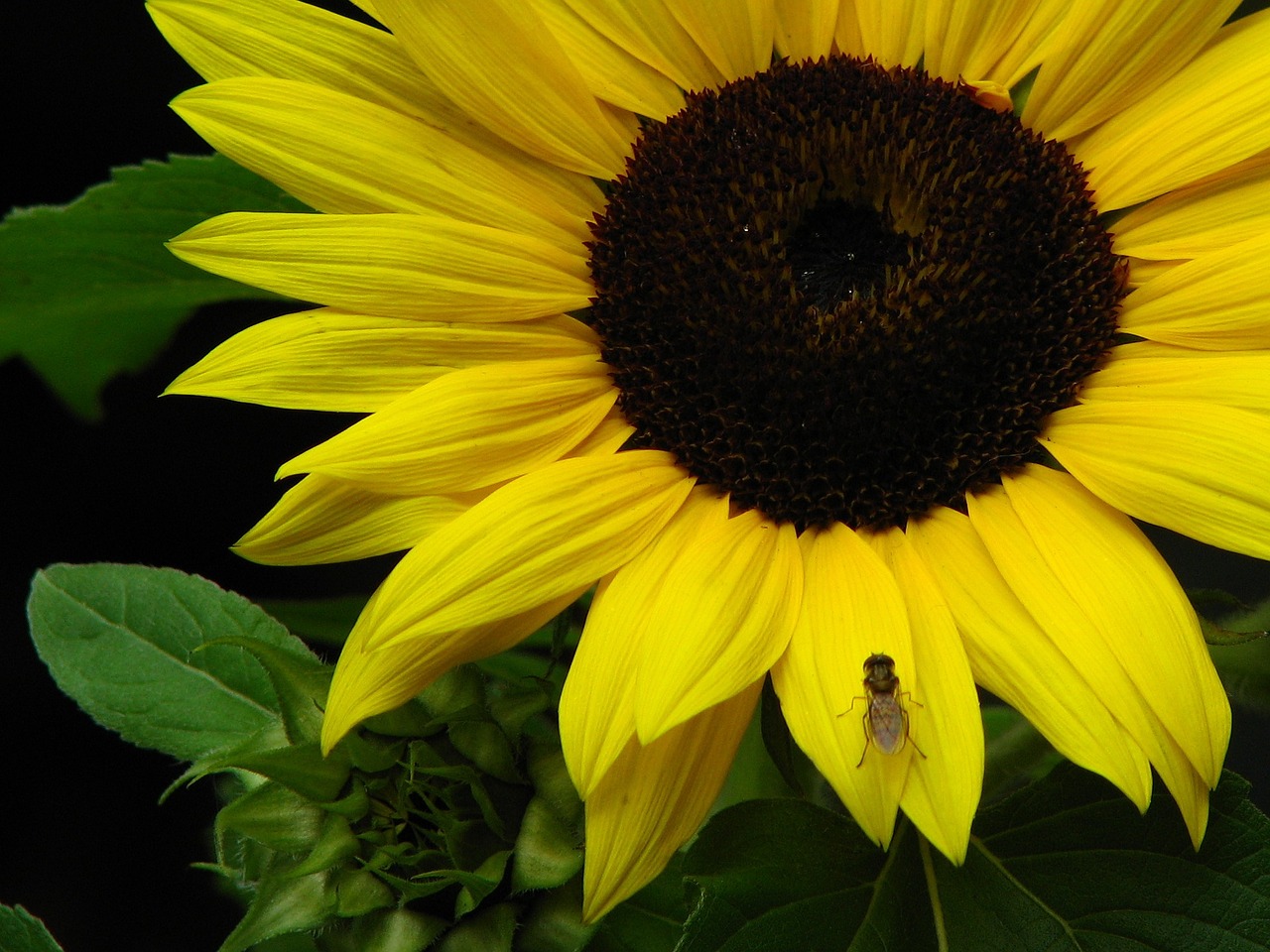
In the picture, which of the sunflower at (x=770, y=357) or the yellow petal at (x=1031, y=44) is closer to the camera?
the sunflower at (x=770, y=357)

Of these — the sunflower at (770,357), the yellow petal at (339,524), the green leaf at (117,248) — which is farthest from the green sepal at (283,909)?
the green leaf at (117,248)

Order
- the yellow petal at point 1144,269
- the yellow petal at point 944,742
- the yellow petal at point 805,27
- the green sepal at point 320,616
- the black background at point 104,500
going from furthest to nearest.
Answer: the black background at point 104,500, the green sepal at point 320,616, the yellow petal at point 805,27, the yellow petal at point 1144,269, the yellow petal at point 944,742

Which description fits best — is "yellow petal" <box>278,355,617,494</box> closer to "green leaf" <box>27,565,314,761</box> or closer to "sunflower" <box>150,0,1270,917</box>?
"sunflower" <box>150,0,1270,917</box>

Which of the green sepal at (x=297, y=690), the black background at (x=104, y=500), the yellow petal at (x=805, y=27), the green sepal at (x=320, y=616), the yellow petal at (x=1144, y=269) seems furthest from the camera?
the black background at (x=104, y=500)

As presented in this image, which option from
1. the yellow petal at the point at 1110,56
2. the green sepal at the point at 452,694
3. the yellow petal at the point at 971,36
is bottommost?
the green sepal at the point at 452,694

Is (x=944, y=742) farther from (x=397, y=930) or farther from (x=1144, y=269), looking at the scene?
(x=1144, y=269)

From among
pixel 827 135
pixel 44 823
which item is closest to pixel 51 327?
pixel 44 823

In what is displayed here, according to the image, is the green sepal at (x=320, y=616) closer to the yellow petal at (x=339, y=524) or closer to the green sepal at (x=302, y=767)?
the yellow petal at (x=339, y=524)

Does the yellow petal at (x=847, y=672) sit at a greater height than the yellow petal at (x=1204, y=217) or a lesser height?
lesser

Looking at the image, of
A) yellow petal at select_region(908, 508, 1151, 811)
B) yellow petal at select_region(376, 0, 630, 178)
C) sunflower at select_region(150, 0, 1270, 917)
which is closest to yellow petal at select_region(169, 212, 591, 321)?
sunflower at select_region(150, 0, 1270, 917)
